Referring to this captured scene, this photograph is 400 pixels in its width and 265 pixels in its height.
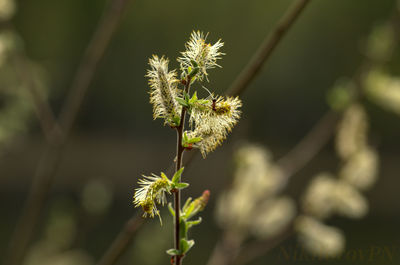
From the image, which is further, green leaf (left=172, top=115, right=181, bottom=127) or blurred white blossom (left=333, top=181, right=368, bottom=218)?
blurred white blossom (left=333, top=181, right=368, bottom=218)

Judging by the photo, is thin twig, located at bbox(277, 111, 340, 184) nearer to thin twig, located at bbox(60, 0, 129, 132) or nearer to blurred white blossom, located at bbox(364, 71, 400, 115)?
blurred white blossom, located at bbox(364, 71, 400, 115)

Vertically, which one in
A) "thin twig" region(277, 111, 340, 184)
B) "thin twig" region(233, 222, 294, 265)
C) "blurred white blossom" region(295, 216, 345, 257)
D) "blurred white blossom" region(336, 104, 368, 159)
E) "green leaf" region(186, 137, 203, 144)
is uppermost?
"thin twig" region(277, 111, 340, 184)

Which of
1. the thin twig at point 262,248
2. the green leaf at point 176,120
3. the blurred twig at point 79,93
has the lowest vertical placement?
the thin twig at point 262,248

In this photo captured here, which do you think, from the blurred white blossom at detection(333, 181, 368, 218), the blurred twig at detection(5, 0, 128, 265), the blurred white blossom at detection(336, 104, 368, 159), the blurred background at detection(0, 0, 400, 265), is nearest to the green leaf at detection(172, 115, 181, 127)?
the blurred twig at detection(5, 0, 128, 265)

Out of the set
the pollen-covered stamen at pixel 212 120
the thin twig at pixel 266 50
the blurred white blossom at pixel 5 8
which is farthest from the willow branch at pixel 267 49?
the blurred white blossom at pixel 5 8

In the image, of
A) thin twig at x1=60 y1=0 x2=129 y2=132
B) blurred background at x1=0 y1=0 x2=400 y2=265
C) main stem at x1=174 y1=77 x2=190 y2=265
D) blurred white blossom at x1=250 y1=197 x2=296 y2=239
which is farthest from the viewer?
blurred background at x1=0 y1=0 x2=400 y2=265

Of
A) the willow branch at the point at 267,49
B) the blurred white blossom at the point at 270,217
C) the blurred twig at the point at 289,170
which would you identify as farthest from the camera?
the blurred white blossom at the point at 270,217

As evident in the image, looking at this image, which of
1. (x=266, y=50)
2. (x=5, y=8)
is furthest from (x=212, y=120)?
(x=5, y=8)

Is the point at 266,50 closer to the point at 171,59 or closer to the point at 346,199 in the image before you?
the point at 346,199

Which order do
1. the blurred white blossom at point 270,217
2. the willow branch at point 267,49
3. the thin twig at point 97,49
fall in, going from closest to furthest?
the willow branch at point 267,49 < the thin twig at point 97,49 < the blurred white blossom at point 270,217

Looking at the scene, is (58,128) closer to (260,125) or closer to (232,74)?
(232,74)

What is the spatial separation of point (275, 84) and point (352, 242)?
3.25 feet

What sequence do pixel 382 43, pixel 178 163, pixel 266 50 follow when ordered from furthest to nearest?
pixel 382 43 → pixel 266 50 → pixel 178 163

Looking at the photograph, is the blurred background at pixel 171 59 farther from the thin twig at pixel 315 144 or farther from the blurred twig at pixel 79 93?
the blurred twig at pixel 79 93
